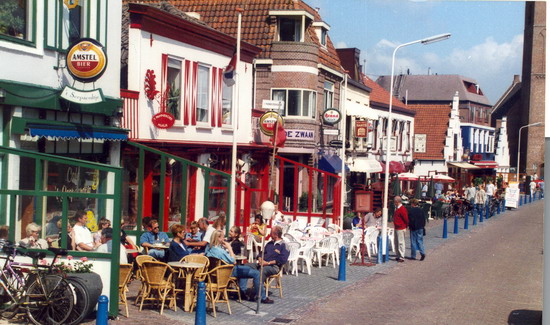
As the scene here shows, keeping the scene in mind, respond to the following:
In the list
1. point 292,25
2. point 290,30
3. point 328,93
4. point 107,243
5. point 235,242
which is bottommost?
point 235,242

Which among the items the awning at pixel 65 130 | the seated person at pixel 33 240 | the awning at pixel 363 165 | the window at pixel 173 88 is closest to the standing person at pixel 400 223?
the window at pixel 173 88

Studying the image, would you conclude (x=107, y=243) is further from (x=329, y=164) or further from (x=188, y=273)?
(x=329, y=164)

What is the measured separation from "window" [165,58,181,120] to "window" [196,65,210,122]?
1002 millimetres

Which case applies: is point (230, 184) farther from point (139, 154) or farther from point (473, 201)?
point (473, 201)

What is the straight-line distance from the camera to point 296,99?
1092 inches

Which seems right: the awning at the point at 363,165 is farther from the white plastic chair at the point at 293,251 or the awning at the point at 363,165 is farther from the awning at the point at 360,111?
the white plastic chair at the point at 293,251

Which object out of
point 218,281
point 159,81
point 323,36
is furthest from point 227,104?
point 218,281

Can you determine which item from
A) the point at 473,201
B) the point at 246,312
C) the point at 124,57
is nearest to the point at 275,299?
the point at 246,312

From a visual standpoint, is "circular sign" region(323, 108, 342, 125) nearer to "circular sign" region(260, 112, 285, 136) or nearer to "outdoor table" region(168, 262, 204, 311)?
"circular sign" region(260, 112, 285, 136)

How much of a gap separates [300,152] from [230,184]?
8874 millimetres

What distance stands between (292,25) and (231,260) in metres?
16.2

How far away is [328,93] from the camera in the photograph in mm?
29859

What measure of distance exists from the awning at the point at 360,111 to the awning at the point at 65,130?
1555 centimetres

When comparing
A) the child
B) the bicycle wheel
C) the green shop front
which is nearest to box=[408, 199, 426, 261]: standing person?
the child
